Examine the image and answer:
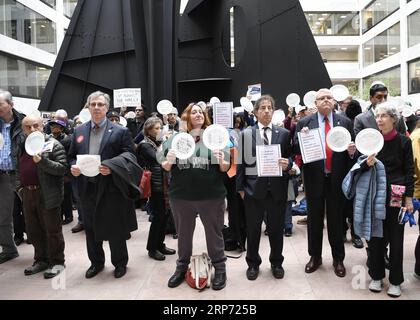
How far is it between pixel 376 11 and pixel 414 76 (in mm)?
10371

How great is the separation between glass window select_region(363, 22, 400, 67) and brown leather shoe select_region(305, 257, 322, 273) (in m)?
30.0

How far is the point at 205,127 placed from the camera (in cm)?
423

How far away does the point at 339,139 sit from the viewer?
4.08 meters

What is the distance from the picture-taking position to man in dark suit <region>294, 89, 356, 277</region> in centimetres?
444

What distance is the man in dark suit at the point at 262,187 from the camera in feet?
14.2

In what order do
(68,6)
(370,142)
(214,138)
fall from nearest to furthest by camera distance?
(370,142) < (214,138) < (68,6)

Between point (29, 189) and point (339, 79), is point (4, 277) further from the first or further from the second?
point (339, 79)

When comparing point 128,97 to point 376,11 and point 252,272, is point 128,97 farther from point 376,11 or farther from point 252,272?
point 376,11

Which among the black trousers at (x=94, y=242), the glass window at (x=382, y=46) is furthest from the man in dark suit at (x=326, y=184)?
the glass window at (x=382, y=46)

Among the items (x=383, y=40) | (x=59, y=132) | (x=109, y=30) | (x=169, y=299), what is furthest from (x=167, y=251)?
(x=383, y=40)

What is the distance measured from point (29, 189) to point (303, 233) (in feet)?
13.6

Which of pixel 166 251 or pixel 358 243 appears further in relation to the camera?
pixel 358 243

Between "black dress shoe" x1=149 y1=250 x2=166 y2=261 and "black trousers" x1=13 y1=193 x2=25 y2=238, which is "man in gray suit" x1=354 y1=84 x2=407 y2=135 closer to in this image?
"black dress shoe" x1=149 y1=250 x2=166 y2=261

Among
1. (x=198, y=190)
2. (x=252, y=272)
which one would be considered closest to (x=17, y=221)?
(x=198, y=190)
